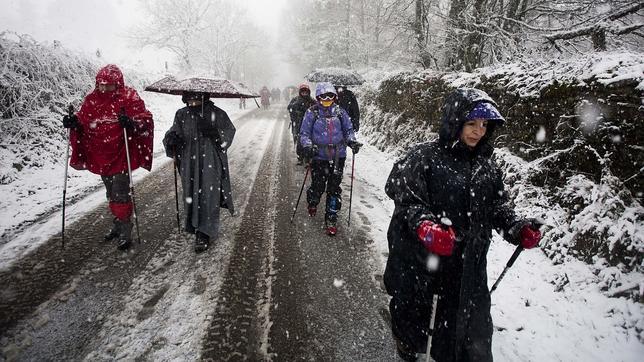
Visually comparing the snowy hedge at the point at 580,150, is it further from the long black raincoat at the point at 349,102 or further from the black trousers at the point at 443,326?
the long black raincoat at the point at 349,102

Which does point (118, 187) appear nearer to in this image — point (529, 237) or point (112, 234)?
point (112, 234)

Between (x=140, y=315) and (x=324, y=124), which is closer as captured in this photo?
(x=140, y=315)

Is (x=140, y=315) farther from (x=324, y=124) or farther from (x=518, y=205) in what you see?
(x=518, y=205)

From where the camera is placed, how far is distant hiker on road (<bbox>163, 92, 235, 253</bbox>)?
167 inches

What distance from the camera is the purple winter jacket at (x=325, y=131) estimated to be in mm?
4910

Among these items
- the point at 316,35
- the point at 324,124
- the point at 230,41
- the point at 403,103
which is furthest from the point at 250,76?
the point at 324,124

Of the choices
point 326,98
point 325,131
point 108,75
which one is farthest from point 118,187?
point 326,98

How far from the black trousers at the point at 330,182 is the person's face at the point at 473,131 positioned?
299 centimetres

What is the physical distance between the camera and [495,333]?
305 cm

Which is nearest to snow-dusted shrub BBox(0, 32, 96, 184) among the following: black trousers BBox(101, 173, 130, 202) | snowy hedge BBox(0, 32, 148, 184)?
snowy hedge BBox(0, 32, 148, 184)

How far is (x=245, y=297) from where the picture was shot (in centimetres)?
334

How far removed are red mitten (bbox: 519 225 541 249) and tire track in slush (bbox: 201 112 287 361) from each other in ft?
6.90

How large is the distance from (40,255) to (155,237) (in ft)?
4.03

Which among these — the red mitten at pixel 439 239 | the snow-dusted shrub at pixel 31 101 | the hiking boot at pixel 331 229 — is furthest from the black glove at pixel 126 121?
the snow-dusted shrub at pixel 31 101
